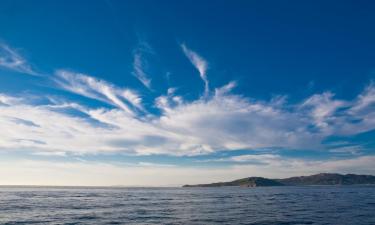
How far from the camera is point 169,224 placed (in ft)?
146

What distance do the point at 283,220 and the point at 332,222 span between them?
249 inches

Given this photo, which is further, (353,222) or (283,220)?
(283,220)

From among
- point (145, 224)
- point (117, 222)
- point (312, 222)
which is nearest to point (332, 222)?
point (312, 222)

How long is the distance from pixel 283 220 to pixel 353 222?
29.1 ft

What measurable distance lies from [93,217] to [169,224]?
1370 cm

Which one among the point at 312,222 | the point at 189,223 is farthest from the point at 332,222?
the point at 189,223

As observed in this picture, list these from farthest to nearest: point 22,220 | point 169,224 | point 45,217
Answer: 1. point 45,217
2. point 22,220
3. point 169,224

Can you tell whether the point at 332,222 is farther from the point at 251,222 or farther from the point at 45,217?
the point at 45,217

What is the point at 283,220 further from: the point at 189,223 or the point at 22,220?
the point at 22,220

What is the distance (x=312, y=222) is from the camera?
46844 mm

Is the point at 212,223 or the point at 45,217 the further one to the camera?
the point at 45,217

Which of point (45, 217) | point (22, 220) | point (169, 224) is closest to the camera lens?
point (169, 224)

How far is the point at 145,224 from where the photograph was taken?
44469 mm

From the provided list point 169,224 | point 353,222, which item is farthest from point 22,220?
point 353,222
